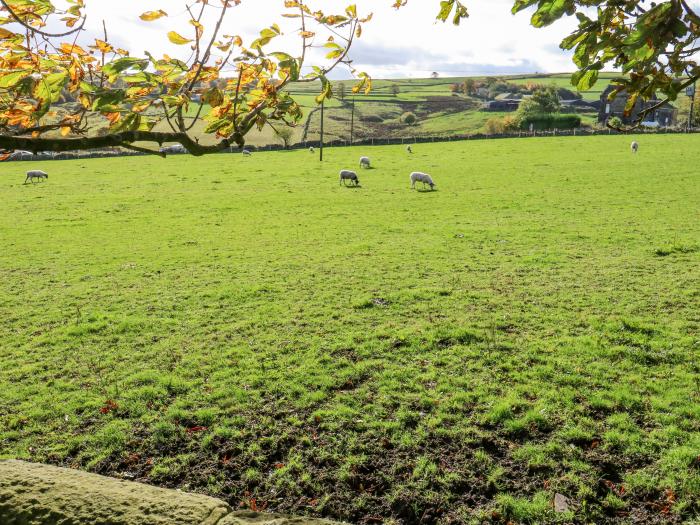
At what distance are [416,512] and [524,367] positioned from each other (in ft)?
12.8

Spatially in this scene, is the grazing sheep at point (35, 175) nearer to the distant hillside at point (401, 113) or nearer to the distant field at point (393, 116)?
the distant field at point (393, 116)

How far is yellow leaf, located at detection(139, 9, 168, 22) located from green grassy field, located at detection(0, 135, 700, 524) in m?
5.02

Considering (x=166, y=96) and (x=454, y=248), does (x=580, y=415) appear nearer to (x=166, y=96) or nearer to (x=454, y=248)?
(x=166, y=96)

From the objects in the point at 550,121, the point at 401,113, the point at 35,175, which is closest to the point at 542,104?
the point at 550,121

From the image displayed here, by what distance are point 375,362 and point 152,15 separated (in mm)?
7228

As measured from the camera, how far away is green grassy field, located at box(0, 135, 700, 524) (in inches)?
251

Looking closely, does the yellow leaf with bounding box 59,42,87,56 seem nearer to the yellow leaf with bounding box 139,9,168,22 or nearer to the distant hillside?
the yellow leaf with bounding box 139,9,168,22

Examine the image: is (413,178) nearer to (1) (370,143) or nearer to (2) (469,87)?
(1) (370,143)

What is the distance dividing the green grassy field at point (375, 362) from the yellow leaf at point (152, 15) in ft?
16.5

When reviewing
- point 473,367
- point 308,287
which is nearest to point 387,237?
point 308,287

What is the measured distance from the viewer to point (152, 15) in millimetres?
3021

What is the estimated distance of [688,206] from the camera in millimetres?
23562

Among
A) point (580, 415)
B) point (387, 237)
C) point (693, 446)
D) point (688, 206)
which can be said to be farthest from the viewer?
point (688, 206)

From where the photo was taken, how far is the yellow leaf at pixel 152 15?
9.80 ft
